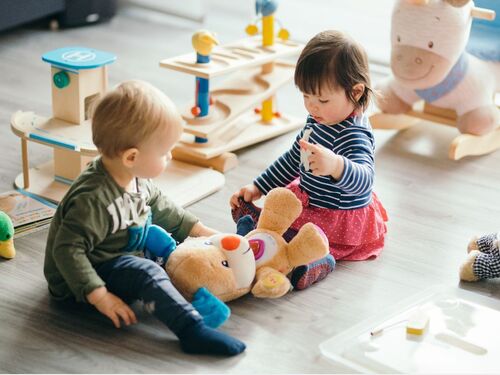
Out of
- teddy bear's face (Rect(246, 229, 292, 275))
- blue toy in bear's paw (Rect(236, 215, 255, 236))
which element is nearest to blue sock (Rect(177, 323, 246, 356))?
teddy bear's face (Rect(246, 229, 292, 275))

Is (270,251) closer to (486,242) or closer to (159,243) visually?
(159,243)

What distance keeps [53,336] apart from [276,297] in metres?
0.40

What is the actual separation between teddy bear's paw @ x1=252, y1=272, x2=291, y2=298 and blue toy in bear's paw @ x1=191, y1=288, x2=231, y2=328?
0.31 ft

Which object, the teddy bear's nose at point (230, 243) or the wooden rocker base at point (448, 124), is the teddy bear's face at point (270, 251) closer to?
the teddy bear's nose at point (230, 243)

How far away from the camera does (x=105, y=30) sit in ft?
10.5

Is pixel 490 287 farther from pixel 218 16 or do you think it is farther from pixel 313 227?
pixel 218 16

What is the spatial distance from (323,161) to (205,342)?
400 mm

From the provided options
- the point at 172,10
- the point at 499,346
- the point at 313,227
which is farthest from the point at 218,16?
the point at 499,346

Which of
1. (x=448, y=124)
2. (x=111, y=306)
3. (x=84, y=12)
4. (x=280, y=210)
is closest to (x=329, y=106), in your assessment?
(x=280, y=210)

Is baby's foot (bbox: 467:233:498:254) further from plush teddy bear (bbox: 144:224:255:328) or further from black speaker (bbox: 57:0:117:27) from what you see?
black speaker (bbox: 57:0:117:27)

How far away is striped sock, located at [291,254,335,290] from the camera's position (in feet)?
5.18

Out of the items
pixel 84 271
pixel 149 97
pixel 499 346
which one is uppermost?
pixel 149 97

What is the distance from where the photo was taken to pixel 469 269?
64.6 inches

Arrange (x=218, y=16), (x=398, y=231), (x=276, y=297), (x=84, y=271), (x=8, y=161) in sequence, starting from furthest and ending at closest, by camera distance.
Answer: (x=218, y=16), (x=8, y=161), (x=398, y=231), (x=276, y=297), (x=84, y=271)
